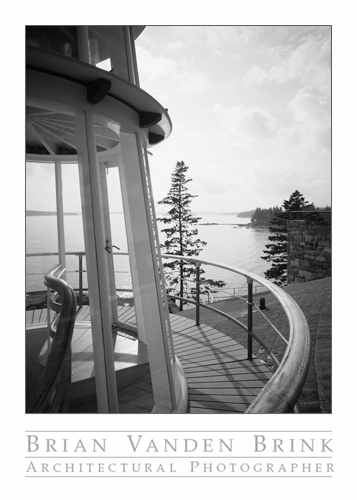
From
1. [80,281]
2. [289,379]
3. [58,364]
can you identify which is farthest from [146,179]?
[289,379]

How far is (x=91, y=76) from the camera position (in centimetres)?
123

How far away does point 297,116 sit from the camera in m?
1.50

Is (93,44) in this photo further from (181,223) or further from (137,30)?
(181,223)

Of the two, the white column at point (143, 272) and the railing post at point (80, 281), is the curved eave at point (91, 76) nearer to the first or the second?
the white column at point (143, 272)

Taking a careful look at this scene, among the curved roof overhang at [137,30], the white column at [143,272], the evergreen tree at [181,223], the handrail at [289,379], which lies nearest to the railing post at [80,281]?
the white column at [143,272]

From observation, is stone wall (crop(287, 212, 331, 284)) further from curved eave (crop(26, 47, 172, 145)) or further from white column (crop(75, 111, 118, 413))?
white column (crop(75, 111, 118, 413))

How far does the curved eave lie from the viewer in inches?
43.9

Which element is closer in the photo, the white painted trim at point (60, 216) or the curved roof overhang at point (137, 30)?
the white painted trim at point (60, 216)

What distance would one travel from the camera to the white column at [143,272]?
1610 mm

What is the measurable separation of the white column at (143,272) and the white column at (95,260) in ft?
0.86

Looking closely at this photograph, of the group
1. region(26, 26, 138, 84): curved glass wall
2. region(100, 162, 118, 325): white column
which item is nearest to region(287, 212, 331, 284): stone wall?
region(100, 162, 118, 325): white column

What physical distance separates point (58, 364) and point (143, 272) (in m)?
0.65
